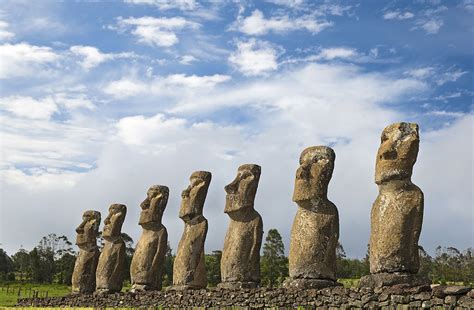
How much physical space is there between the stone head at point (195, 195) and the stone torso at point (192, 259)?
0.35m

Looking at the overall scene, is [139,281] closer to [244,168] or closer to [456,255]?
[244,168]

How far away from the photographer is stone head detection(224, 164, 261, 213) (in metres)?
17.2

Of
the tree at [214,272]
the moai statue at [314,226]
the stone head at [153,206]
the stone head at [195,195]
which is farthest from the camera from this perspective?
the tree at [214,272]

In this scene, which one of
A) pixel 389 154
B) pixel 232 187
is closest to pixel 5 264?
pixel 232 187

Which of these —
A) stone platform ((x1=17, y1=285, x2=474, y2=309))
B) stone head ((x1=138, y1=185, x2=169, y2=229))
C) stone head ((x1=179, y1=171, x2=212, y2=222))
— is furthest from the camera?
stone head ((x1=138, y1=185, x2=169, y2=229))

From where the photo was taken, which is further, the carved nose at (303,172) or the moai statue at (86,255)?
→ the moai statue at (86,255)

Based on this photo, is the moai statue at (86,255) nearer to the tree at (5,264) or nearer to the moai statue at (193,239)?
the moai statue at (193,239)

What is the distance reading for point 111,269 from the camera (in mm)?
22531

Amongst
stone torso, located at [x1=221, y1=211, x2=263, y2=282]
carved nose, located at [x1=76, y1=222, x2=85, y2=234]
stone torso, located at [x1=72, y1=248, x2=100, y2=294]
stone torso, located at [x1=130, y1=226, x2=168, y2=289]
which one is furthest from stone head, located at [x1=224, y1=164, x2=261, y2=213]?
carved nose, located at [x1=76, y1=222, x2=85, y2=234]

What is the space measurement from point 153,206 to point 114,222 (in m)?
2.73

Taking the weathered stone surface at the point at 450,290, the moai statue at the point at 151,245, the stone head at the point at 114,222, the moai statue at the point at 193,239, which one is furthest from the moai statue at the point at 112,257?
the weathered stone surface at the point at 450,290

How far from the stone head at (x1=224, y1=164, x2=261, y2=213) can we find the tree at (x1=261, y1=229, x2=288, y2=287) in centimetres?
2008

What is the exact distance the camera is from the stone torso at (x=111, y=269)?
73.5 ft

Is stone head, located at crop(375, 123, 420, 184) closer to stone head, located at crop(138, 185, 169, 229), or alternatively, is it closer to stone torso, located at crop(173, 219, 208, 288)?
stone torso, located at crop(173, 219, 208, 288)
